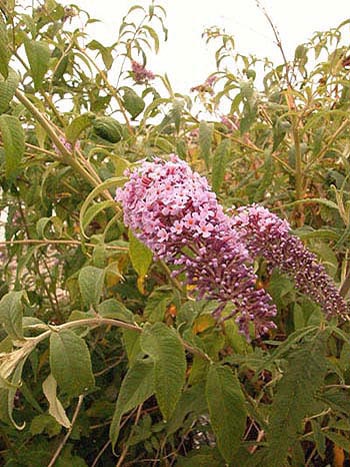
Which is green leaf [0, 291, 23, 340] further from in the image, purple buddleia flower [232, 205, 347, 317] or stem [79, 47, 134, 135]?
stem [79, 47, 134, 135]

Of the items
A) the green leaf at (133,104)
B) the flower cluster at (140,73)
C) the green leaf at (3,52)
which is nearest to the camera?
the green leaf at (3,52)

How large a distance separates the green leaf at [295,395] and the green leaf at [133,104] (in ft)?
1.94

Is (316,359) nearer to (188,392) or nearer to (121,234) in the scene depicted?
(188,392)

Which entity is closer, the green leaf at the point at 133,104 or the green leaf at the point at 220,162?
the green leaf at the point at 220,162

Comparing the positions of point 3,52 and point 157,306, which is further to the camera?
point 157,306

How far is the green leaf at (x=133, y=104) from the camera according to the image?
1.06 m

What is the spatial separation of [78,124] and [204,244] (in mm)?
254

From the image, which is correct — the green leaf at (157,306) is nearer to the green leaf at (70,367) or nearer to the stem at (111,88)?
the green leaf at (70,367)

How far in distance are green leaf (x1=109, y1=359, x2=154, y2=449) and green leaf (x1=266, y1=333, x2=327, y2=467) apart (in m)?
0.12

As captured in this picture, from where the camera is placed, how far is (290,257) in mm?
595

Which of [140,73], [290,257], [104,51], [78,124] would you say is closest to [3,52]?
[78,124]

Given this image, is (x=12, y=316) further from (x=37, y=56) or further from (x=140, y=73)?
(x=140, y=73)

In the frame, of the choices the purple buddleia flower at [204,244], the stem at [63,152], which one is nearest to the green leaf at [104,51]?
the stem at [63,152]

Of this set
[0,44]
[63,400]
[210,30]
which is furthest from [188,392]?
[210,30]
